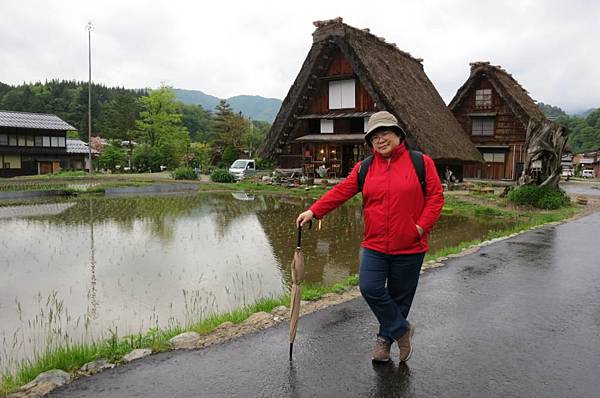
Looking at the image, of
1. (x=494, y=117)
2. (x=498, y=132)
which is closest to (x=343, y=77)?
(x=494, y=117)

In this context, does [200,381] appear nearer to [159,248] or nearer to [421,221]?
[421,221]

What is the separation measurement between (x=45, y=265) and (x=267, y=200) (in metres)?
10.6

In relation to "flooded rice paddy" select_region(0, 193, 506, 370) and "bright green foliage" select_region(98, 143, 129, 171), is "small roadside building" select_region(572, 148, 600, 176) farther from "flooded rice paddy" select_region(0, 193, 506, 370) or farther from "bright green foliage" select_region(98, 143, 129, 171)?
"bright green foliage" select_region(98, 143, 129, 171)

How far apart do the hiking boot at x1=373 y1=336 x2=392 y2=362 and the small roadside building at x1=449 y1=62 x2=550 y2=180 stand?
24170 millimetres

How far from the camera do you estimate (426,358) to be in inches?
116

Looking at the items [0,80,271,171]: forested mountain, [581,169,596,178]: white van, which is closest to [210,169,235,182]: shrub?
[0,80,271,171]: forested mountain

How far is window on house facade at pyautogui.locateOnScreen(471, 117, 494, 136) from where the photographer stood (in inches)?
1026

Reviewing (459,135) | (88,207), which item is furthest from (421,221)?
(459,135)

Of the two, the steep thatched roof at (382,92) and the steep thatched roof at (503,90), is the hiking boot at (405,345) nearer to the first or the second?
the steep thatched roof at (382,92)

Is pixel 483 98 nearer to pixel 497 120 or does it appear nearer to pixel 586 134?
pixel 497 120

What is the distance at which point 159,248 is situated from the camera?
7820mm

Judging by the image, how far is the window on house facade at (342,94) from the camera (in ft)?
67.8

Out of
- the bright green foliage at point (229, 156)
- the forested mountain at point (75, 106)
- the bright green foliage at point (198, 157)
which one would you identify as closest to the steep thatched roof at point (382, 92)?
the bright green foliage at point (229, 156)

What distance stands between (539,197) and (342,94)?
10.7m
